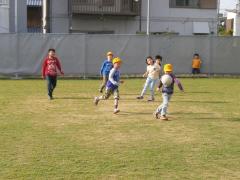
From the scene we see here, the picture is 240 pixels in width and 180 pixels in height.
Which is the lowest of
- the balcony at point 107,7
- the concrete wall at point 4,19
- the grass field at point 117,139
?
the grass field at point 117,139

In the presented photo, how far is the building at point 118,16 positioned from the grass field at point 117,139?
2107cm

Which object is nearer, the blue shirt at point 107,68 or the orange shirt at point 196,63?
the blue shirt at point 107,68

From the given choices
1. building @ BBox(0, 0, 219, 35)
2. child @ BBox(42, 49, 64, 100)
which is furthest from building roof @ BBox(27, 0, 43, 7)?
child @ BBox(42, 49, 64, 100)

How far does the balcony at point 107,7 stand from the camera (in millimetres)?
37812

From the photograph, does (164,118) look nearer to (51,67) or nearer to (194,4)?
(51,67)

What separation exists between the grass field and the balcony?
21.0 metres

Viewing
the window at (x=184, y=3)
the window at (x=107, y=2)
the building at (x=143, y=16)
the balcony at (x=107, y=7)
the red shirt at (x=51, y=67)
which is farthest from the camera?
the window at (x=184, y=3)

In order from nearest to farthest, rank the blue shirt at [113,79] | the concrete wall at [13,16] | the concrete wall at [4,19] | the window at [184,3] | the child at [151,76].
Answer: the blue shirt at [113,79], the child at [151,76], the concrete wall at [4,19], the concrete wall at [13,16], the window at [184,3]

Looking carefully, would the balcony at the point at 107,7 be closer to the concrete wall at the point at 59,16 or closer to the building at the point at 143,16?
the building at the point at 143,16

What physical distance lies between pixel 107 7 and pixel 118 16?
3.81ft

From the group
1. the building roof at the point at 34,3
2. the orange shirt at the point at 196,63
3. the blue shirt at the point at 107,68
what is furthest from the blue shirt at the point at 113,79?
the building roof at the point at 34,3

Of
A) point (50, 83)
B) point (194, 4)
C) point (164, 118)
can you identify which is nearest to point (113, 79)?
point (164, 118)

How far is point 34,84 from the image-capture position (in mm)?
22953

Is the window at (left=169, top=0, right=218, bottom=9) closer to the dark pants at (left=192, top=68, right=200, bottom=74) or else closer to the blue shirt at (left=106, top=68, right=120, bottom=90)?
the dark pants at (left=192, top=68, right=200, bottom=74)
